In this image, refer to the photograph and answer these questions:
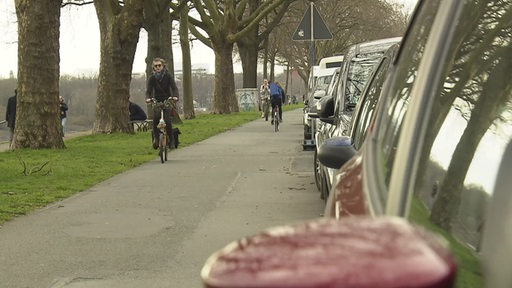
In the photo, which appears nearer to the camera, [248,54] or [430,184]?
[430,184]

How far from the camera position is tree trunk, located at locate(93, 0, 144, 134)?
74.9 feet

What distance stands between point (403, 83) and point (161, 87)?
13.4 meters

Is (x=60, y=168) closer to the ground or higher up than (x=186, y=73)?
closer to the ground

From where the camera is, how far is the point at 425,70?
1936 mm

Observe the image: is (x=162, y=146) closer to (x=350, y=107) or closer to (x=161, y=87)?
(x=161, y=87)

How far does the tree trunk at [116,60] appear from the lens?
22.8 meters

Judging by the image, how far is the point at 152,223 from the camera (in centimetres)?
820

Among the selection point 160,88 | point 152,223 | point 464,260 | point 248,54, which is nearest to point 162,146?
point 160,88

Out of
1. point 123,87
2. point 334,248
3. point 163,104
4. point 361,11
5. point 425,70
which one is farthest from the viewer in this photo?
point 361,11

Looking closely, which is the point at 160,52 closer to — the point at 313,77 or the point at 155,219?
the point at 313,77

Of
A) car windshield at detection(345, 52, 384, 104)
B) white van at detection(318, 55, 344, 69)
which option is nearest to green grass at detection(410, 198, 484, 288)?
car windshield at detection(345, 52, 384, 104)

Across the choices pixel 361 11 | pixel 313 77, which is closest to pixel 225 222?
pixel 313 77

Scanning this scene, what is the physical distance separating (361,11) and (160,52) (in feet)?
102

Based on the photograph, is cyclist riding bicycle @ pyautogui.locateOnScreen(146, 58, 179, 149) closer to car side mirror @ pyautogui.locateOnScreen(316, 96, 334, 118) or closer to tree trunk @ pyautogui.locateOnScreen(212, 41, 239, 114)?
car side mirror @ pyautogui.locateOnScreen(316, 96, 334, 118)
